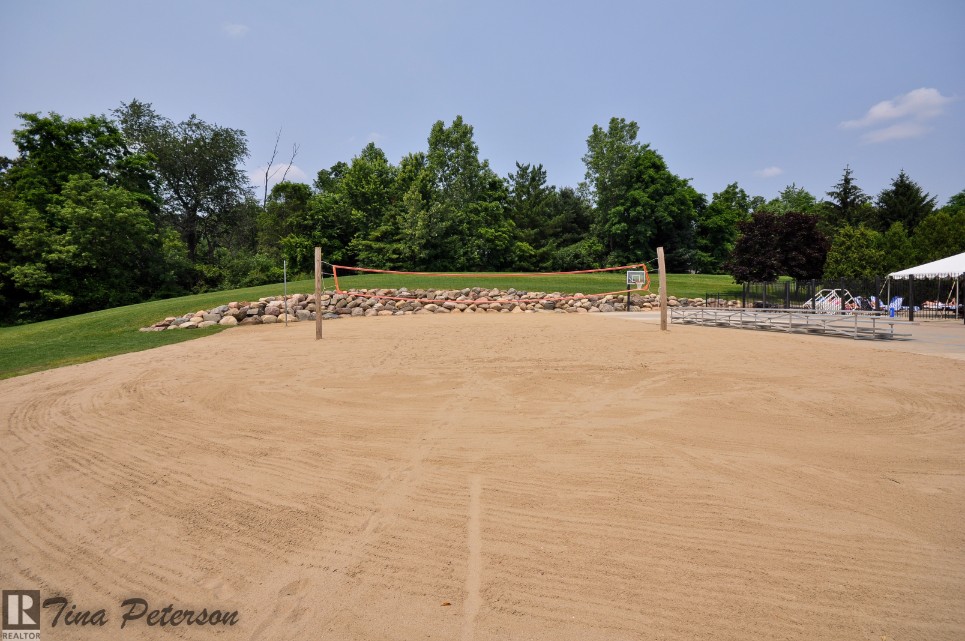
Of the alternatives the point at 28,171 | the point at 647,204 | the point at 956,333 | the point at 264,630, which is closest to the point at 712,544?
the point at 264,630

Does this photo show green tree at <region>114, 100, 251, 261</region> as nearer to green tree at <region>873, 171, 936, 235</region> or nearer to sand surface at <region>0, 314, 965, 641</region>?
sand surface at <region>0, 314, 965, 641</region>

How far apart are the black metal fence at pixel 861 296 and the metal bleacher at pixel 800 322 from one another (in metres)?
5.79

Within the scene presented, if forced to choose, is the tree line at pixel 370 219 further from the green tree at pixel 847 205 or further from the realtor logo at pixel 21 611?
the realtor logo at pixel 21 611

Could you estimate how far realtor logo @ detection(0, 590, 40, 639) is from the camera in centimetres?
231

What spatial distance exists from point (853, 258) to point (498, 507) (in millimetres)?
34368

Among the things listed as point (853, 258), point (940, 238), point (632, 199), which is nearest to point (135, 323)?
point (853, 258)

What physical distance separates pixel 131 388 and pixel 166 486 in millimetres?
4302

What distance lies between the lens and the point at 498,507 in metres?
3.31

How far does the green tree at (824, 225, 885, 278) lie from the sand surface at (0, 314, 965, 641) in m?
27.1

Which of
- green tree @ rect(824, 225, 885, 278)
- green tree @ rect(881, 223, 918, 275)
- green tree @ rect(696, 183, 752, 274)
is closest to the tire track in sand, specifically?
green tree @ rect(824, 225, 885, 278)

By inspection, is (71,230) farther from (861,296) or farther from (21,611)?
(861,296)

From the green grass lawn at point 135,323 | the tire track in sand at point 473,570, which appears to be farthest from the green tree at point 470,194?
the tire track in sand at point 473,570

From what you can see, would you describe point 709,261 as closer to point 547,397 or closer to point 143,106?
point 547,397

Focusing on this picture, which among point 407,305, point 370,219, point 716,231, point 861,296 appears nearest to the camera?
point 407,305
